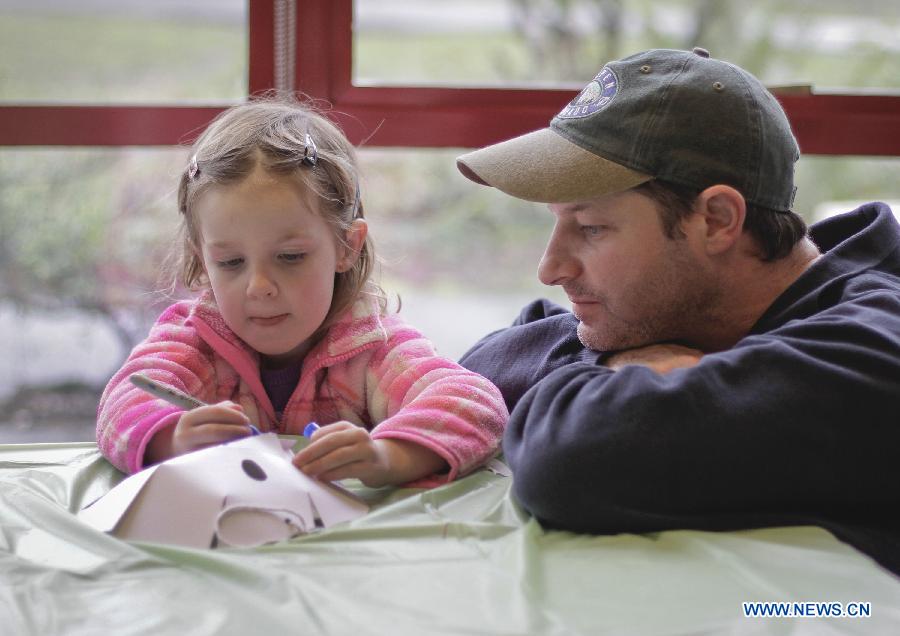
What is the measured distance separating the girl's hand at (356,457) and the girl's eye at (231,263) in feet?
1.06

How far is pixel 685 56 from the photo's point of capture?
1361 millimetres

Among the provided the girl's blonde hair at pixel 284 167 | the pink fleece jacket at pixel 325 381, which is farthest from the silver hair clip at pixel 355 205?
the pink fleece jacket at pixel 325 381

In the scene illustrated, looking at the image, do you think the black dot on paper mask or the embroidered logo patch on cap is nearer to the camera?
the black dot on paper mask

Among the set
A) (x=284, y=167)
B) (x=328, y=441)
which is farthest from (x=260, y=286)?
(x=328, y=441)

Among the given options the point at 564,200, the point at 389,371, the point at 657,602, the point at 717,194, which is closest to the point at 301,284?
the point at 389,371

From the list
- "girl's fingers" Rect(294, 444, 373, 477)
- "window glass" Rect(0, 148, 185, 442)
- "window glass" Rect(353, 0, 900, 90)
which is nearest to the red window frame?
"window glass" Rect(353, 0, 900, 90)

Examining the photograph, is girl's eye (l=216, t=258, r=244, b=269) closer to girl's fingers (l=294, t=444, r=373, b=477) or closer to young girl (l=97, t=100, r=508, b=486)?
young girl (l=97, t=100, r=508, b=486)

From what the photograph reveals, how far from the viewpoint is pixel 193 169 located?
4.90 ft

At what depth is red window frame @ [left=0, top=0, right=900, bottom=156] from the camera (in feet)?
7.15

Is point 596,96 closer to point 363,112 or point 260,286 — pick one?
point 260,286

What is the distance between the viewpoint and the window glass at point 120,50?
2.47 metres

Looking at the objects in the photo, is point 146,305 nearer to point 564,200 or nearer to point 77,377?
point 77,377

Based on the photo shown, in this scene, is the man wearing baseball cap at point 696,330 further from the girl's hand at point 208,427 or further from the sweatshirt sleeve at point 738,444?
the girl's hand at point 208,427

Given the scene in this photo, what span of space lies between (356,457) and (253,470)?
0.41ft
